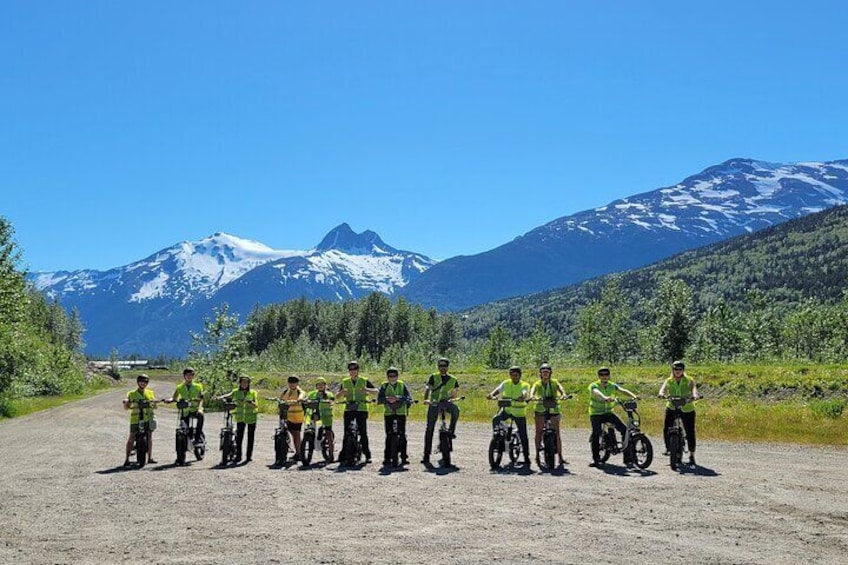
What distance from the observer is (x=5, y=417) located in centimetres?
5381

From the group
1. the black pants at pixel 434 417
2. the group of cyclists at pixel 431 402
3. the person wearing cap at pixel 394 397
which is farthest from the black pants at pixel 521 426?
the person wearing cap at pixel 394 397

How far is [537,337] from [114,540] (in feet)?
369

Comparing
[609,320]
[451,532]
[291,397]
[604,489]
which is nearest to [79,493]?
[291,397]

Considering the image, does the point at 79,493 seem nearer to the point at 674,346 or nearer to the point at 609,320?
the point at 674,346

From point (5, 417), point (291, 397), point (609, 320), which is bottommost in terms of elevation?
point (5, 417)

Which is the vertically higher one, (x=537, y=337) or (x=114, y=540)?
(x=537, y=337)

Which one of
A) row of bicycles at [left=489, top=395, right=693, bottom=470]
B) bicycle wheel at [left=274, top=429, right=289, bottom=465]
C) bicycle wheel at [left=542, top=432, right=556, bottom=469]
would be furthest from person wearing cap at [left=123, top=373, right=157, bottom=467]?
bicycle wheel at [left=542, top=432, right=556, bottom=469]

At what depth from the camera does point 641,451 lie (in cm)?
2117

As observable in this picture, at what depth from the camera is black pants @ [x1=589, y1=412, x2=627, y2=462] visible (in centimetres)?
2180

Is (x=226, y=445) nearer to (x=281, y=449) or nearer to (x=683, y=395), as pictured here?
(x=281, y=449)

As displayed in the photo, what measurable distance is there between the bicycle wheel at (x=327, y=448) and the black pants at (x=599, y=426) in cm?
866

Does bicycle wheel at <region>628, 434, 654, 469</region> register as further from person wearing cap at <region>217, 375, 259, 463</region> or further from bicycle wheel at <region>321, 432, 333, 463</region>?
person wearing cap at <region>217, 375, 259, 463</region>

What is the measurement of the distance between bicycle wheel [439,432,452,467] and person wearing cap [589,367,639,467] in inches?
175

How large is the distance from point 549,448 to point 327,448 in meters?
7.77
